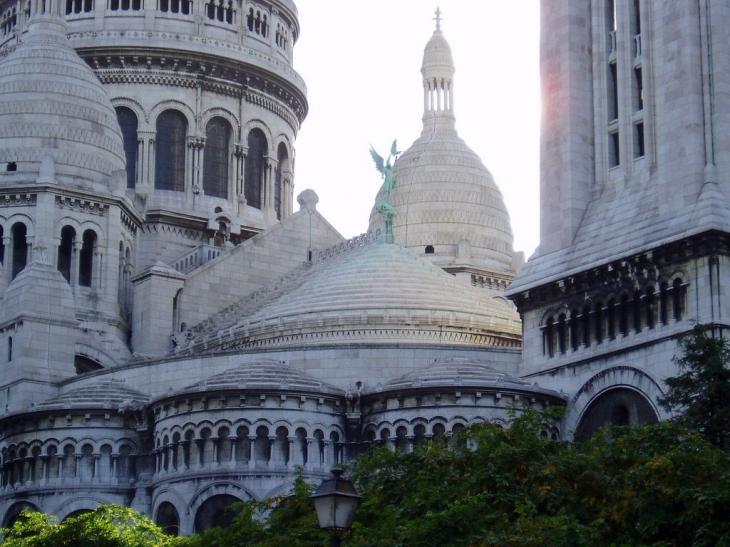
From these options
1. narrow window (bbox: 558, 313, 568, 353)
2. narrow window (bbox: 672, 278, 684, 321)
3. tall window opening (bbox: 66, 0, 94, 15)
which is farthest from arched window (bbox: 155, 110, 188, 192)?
narrow window (bbox: 672, 278, 684, 321)

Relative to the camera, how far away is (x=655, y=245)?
59.6 m

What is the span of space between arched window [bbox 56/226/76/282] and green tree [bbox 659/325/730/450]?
3669 centimetres

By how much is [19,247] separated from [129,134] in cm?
1320

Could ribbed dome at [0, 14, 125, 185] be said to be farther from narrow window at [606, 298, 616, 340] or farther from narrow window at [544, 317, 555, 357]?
narrow window at [606, 298, 616, 340]

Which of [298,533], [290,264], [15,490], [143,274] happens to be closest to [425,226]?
[290,264]

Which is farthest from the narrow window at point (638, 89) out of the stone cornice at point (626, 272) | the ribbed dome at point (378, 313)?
the ribbed dome at point (378, 313)

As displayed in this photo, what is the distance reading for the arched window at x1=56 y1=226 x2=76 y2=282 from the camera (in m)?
80.2

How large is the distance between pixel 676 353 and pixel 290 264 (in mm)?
29520

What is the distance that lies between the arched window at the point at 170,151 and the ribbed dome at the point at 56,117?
6858 millimetres

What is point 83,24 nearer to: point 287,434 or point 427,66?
point 427,66

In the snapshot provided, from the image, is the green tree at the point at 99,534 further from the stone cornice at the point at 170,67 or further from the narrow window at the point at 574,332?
the stone cornice at the point at 170,67

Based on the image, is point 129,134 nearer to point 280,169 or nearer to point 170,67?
point 170,67

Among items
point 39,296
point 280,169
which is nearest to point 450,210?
point 280,169

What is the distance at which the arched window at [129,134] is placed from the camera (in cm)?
9144
